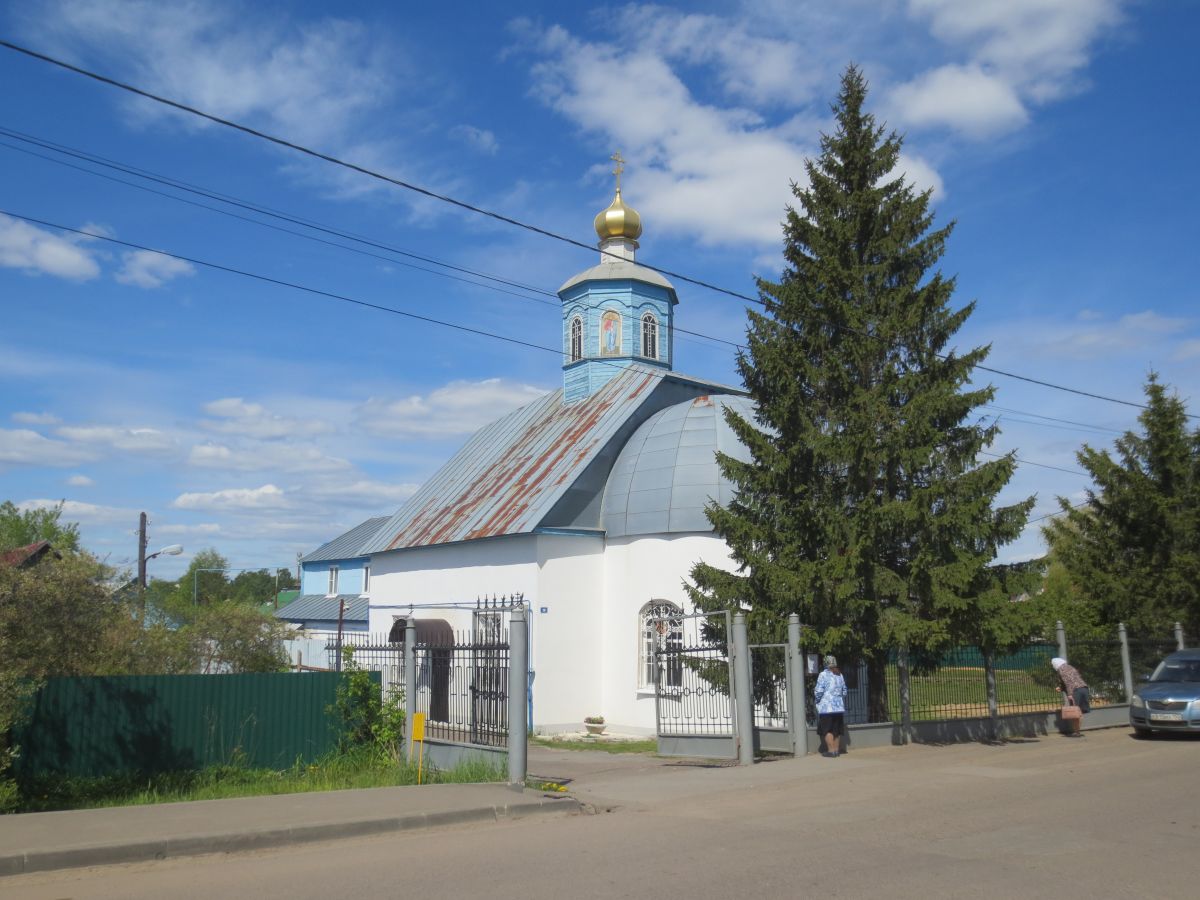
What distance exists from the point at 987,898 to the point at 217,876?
560 centimetres

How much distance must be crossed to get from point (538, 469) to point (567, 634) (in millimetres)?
5243

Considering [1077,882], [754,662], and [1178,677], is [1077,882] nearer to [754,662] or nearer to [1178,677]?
[754,662]

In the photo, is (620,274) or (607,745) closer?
(607,745)

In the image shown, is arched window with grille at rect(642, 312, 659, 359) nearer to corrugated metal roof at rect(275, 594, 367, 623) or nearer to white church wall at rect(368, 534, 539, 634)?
white church wall at rect(368, 534, 539, 634)

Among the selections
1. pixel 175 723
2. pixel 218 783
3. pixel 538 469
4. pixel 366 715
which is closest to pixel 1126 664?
pixel 538 469

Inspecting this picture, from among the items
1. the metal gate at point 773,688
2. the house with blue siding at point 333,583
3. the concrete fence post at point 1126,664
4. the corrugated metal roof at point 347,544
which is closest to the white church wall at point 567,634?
the metal gate at point 773,688

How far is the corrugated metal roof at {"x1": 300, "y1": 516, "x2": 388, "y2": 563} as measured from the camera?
175 feet

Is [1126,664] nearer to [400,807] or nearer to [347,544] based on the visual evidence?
[400,807]

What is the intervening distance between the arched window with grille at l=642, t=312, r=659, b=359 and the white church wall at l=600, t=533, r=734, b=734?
29.8 ft

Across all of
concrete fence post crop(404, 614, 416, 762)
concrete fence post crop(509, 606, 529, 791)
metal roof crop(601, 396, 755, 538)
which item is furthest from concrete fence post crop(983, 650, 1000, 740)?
concrete fence post crop(404, 614, 416, 762)

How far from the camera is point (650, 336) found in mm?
31562

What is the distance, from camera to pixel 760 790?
39.5 ft

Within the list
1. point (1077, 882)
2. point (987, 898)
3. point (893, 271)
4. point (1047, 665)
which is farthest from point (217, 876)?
point (1047, 665)

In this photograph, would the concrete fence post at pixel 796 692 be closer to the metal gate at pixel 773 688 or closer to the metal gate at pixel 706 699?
the metal gate at pixel 773 688
